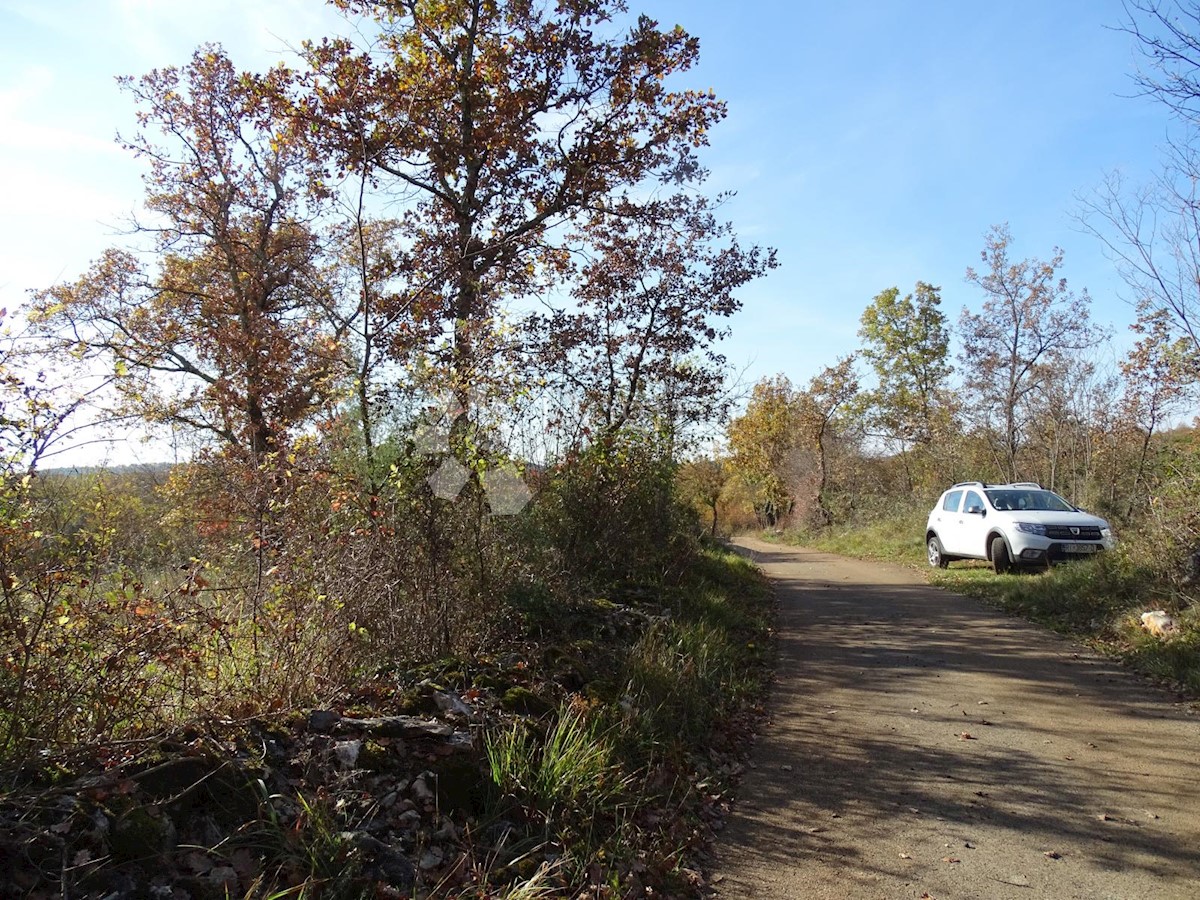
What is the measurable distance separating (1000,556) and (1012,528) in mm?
677

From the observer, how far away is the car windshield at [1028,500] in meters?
14.2

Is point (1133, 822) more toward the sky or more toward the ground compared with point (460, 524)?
more toward the ground

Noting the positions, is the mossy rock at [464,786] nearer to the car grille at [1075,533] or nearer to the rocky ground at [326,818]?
the rocky ground at [326,818]

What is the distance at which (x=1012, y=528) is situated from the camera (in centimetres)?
1368

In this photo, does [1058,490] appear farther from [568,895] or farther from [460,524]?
[568,895]

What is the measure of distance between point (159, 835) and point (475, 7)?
38.4ft

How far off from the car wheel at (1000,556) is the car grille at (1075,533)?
853 mm

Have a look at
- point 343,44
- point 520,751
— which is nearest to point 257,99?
point 343,44

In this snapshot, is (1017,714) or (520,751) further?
(1017,714)

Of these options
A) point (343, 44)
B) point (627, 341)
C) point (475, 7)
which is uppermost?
point (475, 7)

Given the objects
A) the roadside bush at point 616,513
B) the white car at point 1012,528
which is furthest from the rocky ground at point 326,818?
the white car at point 1012,528

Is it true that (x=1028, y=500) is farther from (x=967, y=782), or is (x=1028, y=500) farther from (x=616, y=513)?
(x=967, y=782)

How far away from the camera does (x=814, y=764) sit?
18.5 feet

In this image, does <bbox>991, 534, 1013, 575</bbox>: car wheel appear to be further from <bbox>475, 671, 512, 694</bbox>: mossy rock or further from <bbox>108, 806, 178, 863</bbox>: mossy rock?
<bbox>108, 806, 178, 863</bbox>: mossy rock
